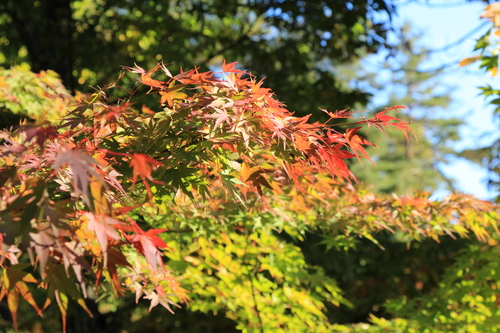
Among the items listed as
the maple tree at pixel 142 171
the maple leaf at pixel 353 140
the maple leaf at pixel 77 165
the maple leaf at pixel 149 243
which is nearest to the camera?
the maple leaf at pixel 77 165

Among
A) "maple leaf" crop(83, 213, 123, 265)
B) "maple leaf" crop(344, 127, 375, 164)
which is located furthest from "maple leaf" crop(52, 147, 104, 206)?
"maple leaf" crop(344, 127, 375, 164)

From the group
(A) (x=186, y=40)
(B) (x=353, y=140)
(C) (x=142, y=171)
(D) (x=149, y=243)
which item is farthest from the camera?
(A) (x=186, y=40)

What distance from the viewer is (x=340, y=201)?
4.00m

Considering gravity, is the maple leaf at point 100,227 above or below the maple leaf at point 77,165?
below

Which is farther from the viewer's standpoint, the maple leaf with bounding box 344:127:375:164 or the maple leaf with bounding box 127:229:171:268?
the maple leaf with bounding box 344:127:375:164

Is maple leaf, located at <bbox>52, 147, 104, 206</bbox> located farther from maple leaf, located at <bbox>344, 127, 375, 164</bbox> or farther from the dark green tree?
the dark green tree

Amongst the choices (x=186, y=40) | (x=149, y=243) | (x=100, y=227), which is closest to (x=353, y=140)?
(x=149, y=243)

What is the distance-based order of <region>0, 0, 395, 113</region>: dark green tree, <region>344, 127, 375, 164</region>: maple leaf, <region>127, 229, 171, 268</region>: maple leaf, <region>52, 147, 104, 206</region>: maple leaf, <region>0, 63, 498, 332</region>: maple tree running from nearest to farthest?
<region>52, 147, 104, 206</region>: maple leaf
<region>0, 63, 498, 332</region>: maple tree
<region>127, 229, 171, 268</region>: maple leaf
<region>344, 127, 375, 164</region>: maple leaf
<region>0, 0, 395, 113</region>: dark green tree

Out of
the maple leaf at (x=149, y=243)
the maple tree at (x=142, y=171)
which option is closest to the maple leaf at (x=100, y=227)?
the maple tree at (x=142, y=171)

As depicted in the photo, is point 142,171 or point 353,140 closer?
point 142,171

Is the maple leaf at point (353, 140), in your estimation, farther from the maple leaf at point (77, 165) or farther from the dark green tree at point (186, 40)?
the dark green tree at point (186, 40)

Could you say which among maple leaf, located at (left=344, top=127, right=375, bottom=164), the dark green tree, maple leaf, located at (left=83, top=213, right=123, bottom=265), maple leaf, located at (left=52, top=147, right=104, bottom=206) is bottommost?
the dark green tree

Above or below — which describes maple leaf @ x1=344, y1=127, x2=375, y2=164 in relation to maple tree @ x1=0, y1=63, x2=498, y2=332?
above

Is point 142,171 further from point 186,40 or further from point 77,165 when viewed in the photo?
point 186,40
